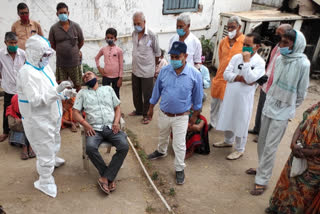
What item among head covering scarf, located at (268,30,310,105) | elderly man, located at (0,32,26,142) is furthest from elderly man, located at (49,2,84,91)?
head covering scarf, located at (268,30,310,105)

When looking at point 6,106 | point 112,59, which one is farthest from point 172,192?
point 6,106

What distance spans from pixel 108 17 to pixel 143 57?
2.27 m

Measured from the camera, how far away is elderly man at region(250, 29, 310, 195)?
333 cm

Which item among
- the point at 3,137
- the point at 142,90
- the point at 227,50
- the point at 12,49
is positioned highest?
the point at 227,50

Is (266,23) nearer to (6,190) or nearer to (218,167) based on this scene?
(218,167)

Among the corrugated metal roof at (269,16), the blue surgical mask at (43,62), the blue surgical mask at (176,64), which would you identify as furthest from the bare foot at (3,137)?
the corrugated metal roof at (269,16)

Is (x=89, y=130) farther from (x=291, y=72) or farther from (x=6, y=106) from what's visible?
(x=291, y=72)

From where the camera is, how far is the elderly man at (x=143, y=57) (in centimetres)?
519

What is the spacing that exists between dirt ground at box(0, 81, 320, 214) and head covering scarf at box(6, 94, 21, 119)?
0.59m

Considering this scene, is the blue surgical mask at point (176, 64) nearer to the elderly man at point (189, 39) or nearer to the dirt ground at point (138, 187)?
the elderly man at point (189, 39)

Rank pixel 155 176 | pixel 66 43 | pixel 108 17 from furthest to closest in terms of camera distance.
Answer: pixel 108 17, pixel 66 43, pixel 155 176

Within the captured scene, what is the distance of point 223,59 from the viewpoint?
482cm

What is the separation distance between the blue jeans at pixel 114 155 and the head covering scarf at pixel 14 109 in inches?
52.3

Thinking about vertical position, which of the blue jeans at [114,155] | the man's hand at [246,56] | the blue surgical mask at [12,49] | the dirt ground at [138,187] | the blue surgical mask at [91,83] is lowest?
the dirt ground at [138,187]
